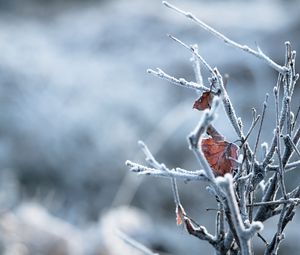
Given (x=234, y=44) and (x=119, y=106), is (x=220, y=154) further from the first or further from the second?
(x=119, y=106)

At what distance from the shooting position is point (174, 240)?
192 inches

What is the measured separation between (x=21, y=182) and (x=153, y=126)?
144 centimetres

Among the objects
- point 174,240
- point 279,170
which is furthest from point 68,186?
point 279,170

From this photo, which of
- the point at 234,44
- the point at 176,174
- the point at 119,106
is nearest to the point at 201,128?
the point at 176,174

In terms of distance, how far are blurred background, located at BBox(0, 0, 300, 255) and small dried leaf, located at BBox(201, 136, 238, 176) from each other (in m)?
3.65

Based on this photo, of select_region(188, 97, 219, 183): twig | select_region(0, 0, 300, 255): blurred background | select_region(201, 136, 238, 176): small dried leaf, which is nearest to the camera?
select_region(188, 97, 219, 183): twig

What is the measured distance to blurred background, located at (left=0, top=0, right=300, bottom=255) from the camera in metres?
5.89

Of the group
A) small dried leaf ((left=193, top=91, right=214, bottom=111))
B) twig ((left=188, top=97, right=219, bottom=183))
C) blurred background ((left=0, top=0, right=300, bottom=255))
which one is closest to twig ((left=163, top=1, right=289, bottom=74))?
small dried leaf ((left=193, top=91, right=214, bottom=111))

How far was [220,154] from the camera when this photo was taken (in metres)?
1.02

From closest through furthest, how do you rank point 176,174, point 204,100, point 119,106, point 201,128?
1. point 201,128
2. point 176,174
3. point 204,100
4. point 119,106

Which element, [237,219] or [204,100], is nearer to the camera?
[237,219]

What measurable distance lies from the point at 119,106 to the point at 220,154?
19.1ft

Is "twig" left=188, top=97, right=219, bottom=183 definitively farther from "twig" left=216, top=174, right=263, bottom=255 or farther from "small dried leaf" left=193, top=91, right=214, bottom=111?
"small dried leaf" left=193, top=91, right=214, bottom=111

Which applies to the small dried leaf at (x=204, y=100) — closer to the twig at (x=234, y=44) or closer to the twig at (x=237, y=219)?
the twig at (x=234, y=44)
